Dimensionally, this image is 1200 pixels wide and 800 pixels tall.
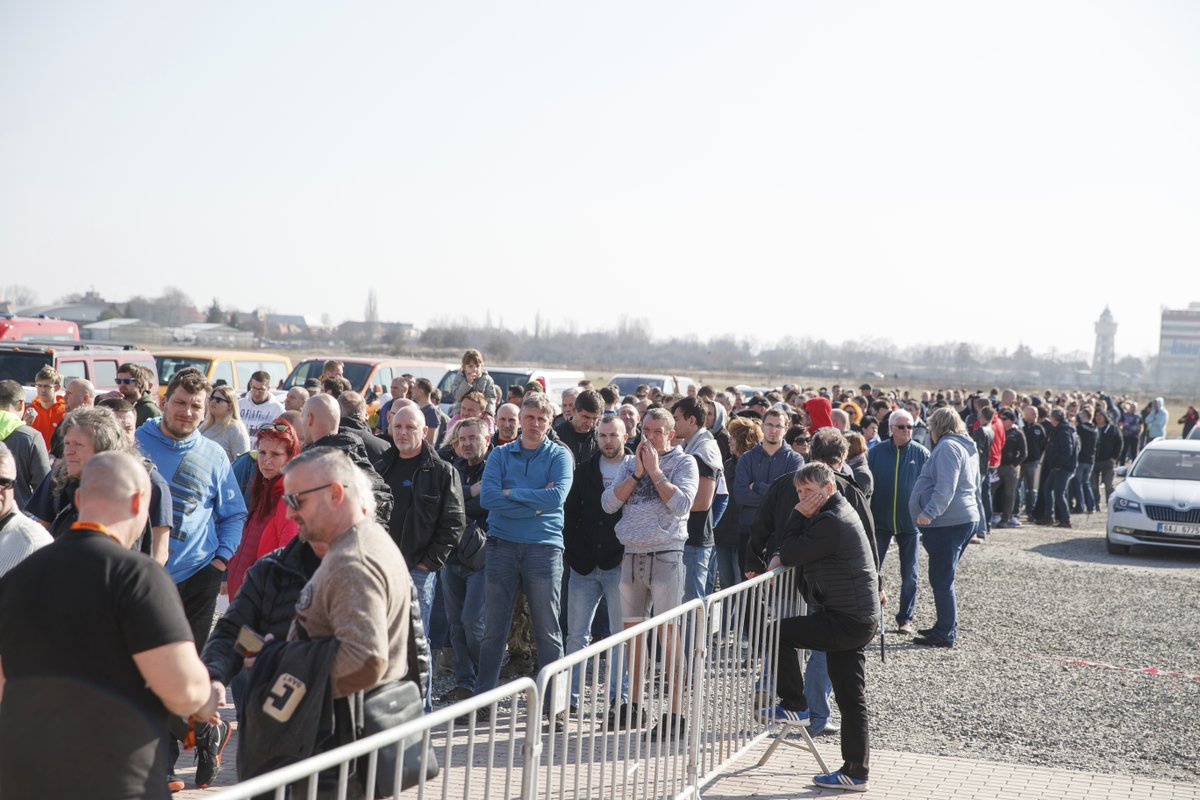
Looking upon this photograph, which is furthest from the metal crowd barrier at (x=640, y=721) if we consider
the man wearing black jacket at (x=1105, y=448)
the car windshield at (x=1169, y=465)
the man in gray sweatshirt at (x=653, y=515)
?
the man wearing black jacket at (x=1105, y=448)

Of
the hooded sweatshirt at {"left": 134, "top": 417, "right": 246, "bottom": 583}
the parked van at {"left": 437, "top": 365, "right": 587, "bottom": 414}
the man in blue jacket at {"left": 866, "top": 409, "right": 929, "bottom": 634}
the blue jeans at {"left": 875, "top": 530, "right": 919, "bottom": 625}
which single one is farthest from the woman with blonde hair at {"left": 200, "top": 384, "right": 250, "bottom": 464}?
the parked van at {"left": 437, "top": 365, "right": 587, "bottom": 414}

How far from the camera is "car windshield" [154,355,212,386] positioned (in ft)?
68.6

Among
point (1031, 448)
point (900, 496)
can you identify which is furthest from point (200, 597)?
point (1031, 448)

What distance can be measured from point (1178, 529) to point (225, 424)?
13.1 meters

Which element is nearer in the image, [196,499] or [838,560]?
[196,499]

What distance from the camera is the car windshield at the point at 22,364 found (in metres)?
16.3

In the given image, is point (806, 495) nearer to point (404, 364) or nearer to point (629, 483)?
point (629, 483)

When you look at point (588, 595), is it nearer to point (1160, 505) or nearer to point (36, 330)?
point (1160, 505)

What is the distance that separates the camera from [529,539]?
7242 millimetres

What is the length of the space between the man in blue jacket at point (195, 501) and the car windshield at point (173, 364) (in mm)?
15194

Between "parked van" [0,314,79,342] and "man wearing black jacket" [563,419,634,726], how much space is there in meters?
15.5

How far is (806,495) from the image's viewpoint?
645 cm

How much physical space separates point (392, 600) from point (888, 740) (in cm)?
481

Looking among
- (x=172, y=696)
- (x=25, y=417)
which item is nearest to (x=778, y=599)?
(x=172, y=696)
